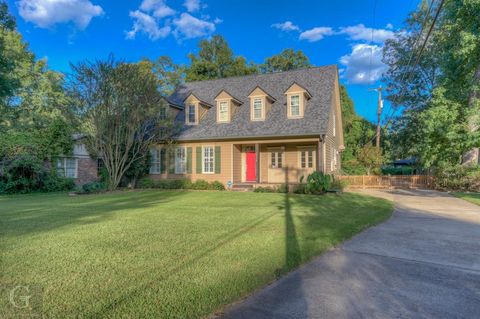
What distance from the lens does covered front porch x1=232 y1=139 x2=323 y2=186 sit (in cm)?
1756

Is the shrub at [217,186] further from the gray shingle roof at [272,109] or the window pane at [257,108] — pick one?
the window pane at [257,108]

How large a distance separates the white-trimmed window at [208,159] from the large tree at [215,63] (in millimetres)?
17459

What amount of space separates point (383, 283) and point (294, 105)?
13918mm

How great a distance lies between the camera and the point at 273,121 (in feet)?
56.2

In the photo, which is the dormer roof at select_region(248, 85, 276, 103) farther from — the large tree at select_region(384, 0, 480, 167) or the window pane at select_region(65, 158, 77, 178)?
the window pane at select_region(65, 158, 77, 178)

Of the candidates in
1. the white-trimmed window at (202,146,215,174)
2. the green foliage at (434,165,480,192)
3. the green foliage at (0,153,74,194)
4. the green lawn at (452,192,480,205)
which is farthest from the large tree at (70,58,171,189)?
the green foliage at (434,165,480,192)

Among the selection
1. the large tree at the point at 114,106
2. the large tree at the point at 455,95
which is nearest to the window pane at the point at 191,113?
the large tree at the point at 114,106

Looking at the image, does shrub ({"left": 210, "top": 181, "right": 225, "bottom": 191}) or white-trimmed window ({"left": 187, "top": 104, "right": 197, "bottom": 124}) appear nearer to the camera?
shrub ({"left": 210, "top": 181, "right": 225, "bottom": 191})

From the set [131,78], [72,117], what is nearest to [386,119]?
[131,78]

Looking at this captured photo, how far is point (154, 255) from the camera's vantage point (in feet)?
15.3

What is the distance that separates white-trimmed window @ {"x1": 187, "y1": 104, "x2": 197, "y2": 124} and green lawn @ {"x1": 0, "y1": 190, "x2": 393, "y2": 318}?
1150cm

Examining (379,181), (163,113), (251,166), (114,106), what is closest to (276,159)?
(251,166)

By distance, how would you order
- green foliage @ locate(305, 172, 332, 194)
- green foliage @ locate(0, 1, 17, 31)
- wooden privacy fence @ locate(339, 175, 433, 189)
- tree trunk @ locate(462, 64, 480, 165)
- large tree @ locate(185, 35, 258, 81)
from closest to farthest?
1. tree trunk @ locate(462, 64, 480, 165)
2. green foliage @ locate(305, 172, 332, 194)
3. green foliage @ locate(0, 1, 17, 31)
4. wooden privacy fence @ locate(339, 175, 433, 189)
5. large tree @ locate(185, 35, 258, 81)

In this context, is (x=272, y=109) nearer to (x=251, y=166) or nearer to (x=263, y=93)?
(x=263, y=93)
